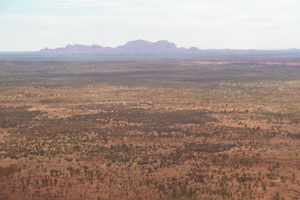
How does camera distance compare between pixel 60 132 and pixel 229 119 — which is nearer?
pixel 60 132

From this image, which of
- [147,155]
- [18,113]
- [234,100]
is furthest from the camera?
[234,100]

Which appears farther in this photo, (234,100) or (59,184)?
(234,100)

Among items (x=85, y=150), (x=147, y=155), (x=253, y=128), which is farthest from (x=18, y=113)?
(x=253, y=128)

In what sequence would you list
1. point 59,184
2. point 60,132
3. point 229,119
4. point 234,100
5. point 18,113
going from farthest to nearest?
point 234,100, point 18,113, point 229,119, point 60,132, point 59,184

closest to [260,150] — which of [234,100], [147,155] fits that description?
[147,155]

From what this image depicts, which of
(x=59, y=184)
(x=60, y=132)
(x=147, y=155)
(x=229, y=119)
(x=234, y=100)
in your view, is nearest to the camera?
(x=59, y=184)

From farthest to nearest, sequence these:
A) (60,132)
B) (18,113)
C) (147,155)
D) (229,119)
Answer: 1. (18,113)
2. (229,119)
3. (60,132)
4. (147,155)

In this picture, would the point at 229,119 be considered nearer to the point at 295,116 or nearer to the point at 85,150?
the point at 295,116

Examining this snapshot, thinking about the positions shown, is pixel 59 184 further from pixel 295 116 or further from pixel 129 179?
pixel 295 116
